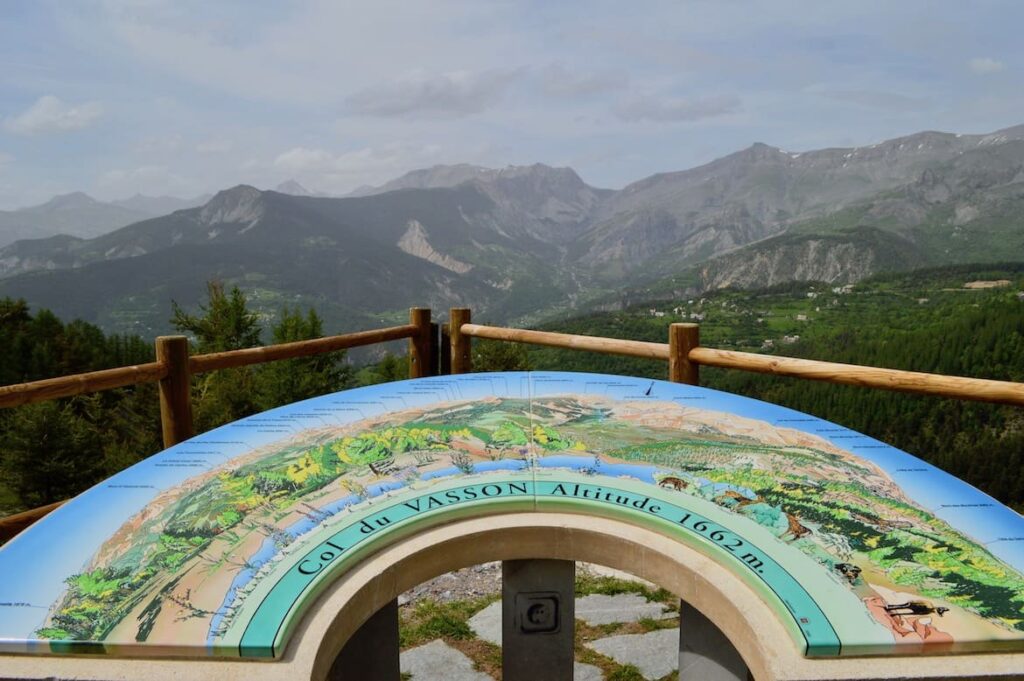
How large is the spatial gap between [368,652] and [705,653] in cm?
111

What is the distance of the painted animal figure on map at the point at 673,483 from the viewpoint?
7.35ft

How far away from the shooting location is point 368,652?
2248mm

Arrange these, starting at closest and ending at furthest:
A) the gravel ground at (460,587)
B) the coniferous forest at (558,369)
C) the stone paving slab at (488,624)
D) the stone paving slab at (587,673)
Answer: the stone paving slab at (587,673)
the stone paving slab at (488,624)
the gravel ground at (460,587)
the coniferous forest at (558,369)

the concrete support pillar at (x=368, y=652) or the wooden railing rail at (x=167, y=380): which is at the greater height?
the wooden railing rail at (x=167, y=380)

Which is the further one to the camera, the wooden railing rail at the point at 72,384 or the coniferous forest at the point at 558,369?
the coniferous forest at the point at 558,369

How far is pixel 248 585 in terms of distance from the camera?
5.74 ft

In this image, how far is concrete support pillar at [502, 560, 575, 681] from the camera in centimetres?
240

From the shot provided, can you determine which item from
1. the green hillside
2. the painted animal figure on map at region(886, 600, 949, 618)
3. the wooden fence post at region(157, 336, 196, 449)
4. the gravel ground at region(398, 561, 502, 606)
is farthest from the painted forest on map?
the green hillside

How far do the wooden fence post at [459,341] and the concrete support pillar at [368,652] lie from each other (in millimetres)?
2885

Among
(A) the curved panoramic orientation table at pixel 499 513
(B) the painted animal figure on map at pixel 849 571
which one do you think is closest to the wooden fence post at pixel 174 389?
(A) the curved panoramic orientation table at pixel 499 513

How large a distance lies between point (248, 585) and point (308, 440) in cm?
91

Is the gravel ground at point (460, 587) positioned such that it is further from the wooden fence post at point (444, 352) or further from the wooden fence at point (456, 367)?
the wooden fence at point (456, 367)

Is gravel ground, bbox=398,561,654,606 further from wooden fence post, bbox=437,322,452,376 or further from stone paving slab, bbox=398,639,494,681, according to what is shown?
wooden fence post, bbox=437,322,452,376

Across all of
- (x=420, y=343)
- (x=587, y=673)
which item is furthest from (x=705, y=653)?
(x=420, y=343)
